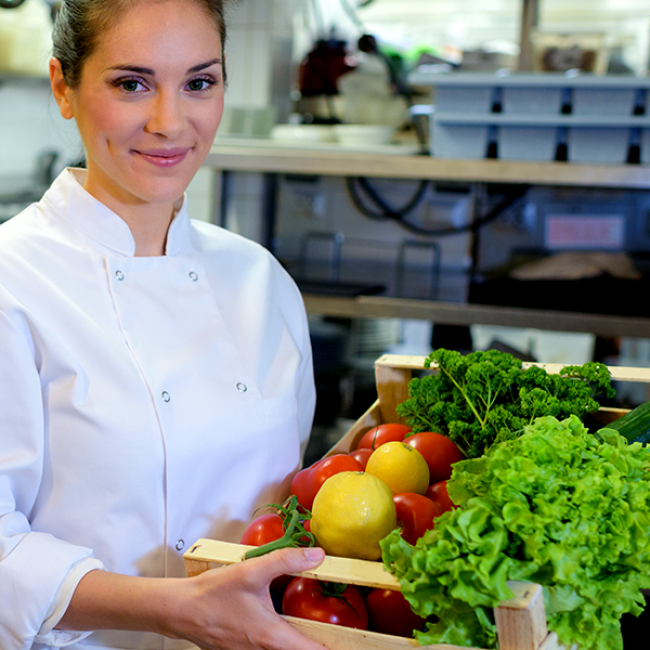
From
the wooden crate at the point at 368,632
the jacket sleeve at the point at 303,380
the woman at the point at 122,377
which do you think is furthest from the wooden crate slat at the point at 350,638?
the jacket sleeve at the point at 303,380

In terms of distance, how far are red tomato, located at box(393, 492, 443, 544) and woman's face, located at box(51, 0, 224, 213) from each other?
1.80ft

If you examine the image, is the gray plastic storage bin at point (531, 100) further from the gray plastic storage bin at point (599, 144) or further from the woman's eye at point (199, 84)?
the woman's eye at point (199, 84)

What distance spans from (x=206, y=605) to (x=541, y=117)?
1868 millimetres

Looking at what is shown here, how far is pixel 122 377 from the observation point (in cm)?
102

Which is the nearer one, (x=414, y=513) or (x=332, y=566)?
(x=332, y=566)

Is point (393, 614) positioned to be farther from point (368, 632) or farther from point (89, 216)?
point (89, 216)

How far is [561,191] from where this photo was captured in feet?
7.66

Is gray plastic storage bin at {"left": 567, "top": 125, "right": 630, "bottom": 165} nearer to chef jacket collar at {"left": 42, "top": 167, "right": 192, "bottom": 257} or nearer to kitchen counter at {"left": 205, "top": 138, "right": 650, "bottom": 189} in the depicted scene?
kitchen counter at {"left": 205, "top": 138, "right": 650, "bottom": 189}

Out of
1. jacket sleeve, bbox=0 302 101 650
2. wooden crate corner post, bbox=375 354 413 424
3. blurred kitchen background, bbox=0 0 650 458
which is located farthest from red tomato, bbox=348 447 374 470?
blurred kitchen background, bbox=0 0 650 458

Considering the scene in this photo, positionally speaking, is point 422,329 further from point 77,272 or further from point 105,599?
point 105,599

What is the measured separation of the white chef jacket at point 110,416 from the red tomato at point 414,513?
1.00 feet

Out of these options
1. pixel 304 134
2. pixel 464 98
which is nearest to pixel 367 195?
pixel 304 134

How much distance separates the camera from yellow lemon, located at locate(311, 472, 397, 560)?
814 mm

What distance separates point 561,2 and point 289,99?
4.89 feet
